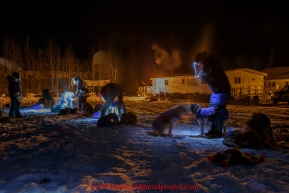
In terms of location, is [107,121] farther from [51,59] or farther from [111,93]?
[51,59]

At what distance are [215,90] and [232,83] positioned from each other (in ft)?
109

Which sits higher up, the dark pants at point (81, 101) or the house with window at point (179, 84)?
the house with window at point (179, 84)

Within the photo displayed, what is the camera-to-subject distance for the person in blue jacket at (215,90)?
26.3 feet

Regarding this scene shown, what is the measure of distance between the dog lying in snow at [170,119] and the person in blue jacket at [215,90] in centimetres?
35

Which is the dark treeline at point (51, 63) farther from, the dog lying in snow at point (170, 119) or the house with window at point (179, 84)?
the dog lying in snow at point (170, 119)

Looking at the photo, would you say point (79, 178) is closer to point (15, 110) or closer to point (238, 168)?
point (238, 168)

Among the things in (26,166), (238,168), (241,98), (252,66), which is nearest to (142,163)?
(238,168)

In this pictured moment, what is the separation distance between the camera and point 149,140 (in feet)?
25.2

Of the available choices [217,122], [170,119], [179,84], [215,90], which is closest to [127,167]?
[170,119]

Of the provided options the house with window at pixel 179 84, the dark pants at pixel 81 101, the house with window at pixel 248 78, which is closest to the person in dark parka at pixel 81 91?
the dark pants at pixel 81 101

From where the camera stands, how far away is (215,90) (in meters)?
8.09

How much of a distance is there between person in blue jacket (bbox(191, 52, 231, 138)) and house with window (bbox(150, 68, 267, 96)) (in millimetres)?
24091

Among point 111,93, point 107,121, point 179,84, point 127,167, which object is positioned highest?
point 179,84

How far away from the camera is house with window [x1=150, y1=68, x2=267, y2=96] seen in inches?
1458
